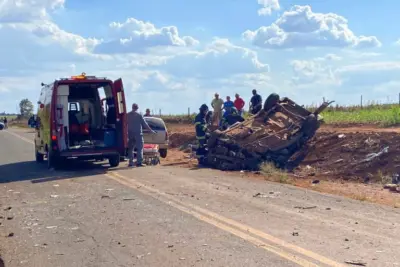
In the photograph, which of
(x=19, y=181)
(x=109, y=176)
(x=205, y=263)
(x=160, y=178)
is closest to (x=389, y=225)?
(x=205, y=263)

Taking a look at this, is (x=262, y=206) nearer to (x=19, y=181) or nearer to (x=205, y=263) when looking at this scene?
(x=205, y=263)

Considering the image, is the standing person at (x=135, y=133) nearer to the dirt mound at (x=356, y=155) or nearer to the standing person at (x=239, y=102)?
the dirt mound at (x=356, y=155)

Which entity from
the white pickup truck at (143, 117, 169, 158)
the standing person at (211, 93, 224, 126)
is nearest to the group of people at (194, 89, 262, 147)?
the standing person at (211, 93, 224, 126)

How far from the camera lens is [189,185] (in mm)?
15195

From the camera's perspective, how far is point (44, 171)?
20.0 m

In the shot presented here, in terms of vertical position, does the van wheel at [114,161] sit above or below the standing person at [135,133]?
below

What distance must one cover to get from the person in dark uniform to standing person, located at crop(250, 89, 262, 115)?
89.6 inches

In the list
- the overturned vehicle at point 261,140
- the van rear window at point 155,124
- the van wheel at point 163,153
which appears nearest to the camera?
the overturned vehicle at point 261,140

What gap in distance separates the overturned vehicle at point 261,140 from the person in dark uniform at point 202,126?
0.31 meters

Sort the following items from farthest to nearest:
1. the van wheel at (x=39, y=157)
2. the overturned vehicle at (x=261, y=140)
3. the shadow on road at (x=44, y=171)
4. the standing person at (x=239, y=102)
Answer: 1. the standing person at (x=239, y=102)
2. the van wheel at (x=39, y=157)
3. the overturned vehicle at (x=261, y=140)
4. the shadow on road at (x=44, y=171)

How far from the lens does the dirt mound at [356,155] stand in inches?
688

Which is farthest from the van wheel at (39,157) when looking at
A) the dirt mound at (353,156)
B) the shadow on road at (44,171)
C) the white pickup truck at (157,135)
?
the dirt mound at (353,156)

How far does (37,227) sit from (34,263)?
249 cm

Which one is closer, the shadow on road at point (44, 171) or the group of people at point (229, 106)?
the shadow on road at point (44, 171)
